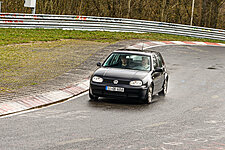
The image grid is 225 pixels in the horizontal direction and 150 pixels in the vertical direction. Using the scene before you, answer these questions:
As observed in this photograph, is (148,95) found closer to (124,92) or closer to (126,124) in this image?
(124,92)

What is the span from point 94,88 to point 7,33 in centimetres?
1607

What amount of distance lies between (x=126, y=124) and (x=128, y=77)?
274 centimetres

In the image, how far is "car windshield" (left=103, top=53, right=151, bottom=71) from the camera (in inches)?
549

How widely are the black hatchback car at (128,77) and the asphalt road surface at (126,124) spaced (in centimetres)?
32

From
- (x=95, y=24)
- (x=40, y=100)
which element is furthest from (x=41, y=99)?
(x=95, y=24)

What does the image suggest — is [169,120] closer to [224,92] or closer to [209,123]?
[209,123]

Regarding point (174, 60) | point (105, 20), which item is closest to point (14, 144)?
point (174, 60)

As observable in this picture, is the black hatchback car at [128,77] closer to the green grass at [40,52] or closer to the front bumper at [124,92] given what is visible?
the front bumper at [124,92]

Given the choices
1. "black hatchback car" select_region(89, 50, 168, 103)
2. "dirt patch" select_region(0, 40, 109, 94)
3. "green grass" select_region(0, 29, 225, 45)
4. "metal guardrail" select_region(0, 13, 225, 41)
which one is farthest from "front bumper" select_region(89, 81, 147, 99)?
"metal guardrail" select_region(0, 13, 225, 41)

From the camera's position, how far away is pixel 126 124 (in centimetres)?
1045

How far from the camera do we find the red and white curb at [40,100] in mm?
11397

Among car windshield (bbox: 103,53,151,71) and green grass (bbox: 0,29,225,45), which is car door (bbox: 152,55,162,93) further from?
green grass (bbox: 0,29,225,45)

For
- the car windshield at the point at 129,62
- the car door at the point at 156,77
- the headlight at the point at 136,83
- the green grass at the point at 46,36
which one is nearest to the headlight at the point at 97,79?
the headlight at the point at 136,83

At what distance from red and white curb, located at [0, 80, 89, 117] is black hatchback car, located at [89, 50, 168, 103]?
0.92 m
